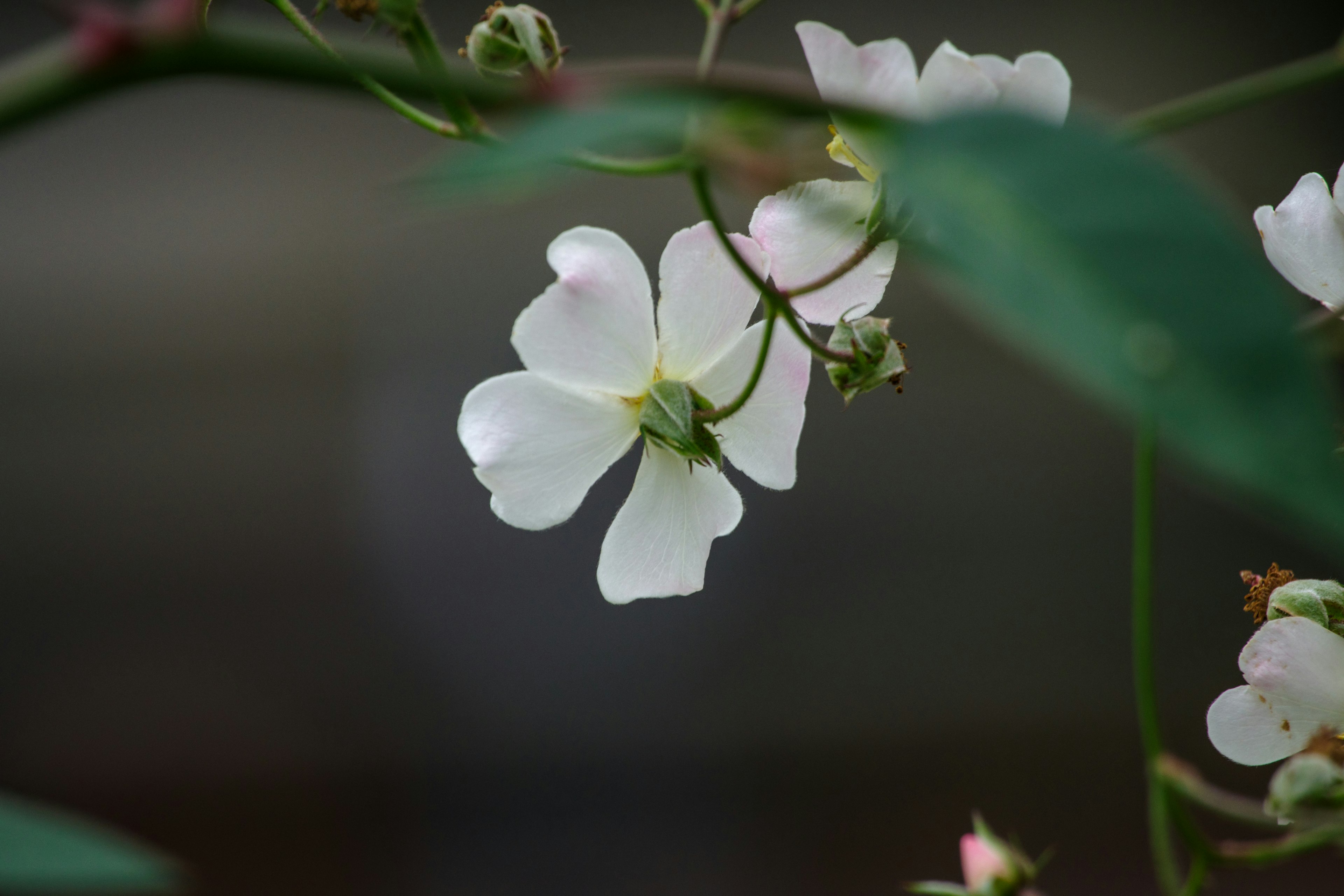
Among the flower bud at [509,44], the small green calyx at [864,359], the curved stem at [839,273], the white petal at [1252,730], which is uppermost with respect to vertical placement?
the flower bud at [509,44]

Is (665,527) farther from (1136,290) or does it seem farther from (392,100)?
(1136,290)

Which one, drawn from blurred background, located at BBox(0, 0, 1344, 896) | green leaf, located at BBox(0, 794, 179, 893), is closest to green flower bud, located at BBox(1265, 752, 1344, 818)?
green leaf, located at BBox(0, 794, 179, 893)

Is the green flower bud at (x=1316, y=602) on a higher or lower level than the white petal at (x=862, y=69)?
lower

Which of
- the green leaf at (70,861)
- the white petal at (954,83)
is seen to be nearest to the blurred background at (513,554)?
the white petal at (954,83)

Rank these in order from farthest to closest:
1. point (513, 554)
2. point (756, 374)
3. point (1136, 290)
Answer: point (513, 554) < point (756, 374) < point (1136, 290)

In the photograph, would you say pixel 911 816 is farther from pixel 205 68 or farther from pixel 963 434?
pixel 205 68

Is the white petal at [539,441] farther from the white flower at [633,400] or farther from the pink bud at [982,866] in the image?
the pink bud at [982,866]

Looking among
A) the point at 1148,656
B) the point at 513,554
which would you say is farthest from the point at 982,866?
the point at 513,554

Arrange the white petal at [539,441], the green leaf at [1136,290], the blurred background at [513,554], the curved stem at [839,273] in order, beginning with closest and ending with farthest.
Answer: the green leaf at [1136,290]
the curved stem at [839,273]
the white petal at [539,441]
the blurred background at [513,554]

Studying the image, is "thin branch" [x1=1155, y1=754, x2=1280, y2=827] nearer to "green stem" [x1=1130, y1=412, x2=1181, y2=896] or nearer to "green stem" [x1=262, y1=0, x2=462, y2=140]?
"green stem" [x1=1130, y1=412, x2=1181, y2=896]
